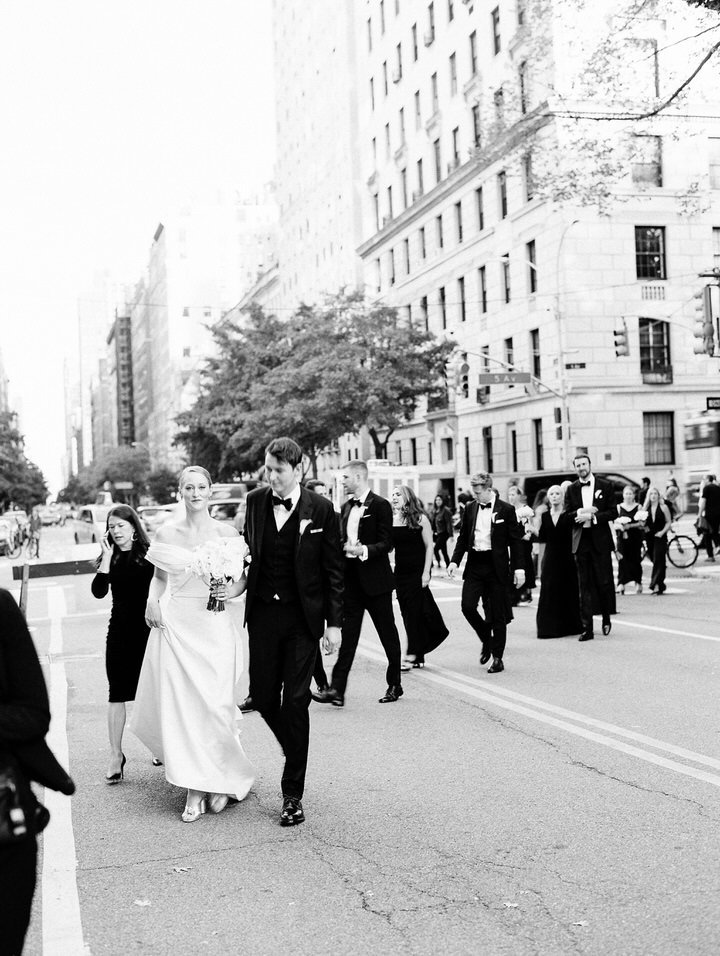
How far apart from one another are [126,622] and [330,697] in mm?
2856

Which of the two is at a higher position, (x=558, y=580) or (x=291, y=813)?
(x=558, y=580)

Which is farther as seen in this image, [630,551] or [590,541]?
[630,551]

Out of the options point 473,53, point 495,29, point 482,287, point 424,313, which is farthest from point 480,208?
point 424,313

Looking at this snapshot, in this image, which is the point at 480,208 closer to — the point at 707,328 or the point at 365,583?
the point at 707,328

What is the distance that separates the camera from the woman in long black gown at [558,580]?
13.6 meters

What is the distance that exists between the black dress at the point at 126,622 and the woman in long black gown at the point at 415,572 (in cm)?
416

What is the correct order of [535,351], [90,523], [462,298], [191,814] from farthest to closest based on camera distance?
[462,298] → [535,351] → [90,523] → [191,814]

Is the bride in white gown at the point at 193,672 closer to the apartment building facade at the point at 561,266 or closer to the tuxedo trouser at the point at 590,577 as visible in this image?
the tuxedo trouser at the point at 590,577

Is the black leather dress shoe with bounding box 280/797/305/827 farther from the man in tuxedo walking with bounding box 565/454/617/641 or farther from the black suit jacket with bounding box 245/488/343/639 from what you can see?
the man in tuxedo walking with bounding box 565/454/617/641

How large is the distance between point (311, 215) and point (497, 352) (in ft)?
132

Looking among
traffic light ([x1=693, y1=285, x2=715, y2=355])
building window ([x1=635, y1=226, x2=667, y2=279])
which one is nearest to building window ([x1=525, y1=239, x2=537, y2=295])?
building window ([x1=635, y1=226, x2=667, y2=279])

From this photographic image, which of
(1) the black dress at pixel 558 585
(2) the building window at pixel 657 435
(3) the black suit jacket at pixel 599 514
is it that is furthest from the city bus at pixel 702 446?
(1) the black dress at pixel 558 585

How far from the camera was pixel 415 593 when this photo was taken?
1108 cm

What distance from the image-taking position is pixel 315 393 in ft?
153
